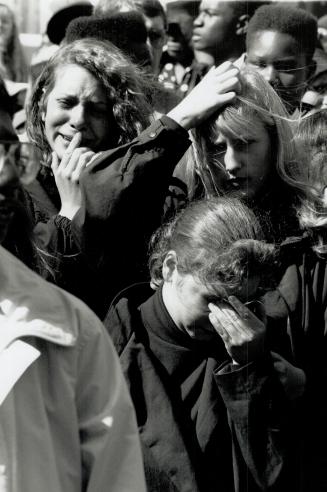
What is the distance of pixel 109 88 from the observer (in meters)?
3.21

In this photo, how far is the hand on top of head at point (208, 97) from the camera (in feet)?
9.37

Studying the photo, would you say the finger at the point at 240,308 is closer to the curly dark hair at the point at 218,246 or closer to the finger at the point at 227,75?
the curly dark hair at the point at 218,246

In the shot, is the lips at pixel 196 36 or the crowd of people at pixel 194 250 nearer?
the crowd of people at pixel 194 250

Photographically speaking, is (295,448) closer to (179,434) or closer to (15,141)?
(179,434)

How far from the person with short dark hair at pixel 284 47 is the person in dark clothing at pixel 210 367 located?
4.50 feet

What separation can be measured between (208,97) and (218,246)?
46 cm

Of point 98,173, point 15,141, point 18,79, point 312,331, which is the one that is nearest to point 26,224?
point 15,141

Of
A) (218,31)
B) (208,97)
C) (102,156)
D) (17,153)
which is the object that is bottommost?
(218,31)

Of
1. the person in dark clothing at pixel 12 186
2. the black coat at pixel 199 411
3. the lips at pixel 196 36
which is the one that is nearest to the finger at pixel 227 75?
the black coat at pixel 199 411

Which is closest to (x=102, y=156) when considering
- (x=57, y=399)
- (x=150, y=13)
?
(x=57, y=399)

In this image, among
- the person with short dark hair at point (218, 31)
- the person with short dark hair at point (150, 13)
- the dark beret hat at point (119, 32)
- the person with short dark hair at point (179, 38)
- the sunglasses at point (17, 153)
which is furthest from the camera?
the person with short dark hair at point (179, 38)

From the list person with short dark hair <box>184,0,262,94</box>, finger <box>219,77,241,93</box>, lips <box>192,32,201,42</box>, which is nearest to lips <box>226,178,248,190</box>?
finger <box>219,77,241,93</box>

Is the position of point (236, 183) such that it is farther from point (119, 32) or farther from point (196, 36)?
point (196, 36)

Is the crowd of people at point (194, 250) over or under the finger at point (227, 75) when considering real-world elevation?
under
